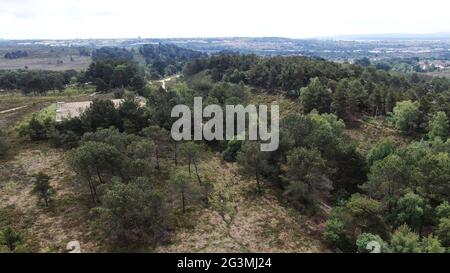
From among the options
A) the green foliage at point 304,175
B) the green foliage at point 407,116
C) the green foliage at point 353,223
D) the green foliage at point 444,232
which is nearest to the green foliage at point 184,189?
the green foliage at point 304,175

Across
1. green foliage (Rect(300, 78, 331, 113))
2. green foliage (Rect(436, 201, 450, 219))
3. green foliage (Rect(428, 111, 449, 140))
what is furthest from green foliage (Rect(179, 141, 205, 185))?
green foliage (Rect(428, 111, 449, 140))

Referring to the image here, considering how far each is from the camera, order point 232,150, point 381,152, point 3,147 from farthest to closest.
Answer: point 232,150, point 381,152, point 3,147

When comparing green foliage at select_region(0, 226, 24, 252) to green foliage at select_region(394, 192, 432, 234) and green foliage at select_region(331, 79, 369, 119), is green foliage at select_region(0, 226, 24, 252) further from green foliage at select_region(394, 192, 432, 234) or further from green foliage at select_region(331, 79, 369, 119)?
green foliage at select_region(331, 79, 369, 119)

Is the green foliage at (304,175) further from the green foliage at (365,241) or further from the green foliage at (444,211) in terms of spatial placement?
the green foliage at (444,211)

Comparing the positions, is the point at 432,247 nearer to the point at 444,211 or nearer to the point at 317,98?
the point at 444,211

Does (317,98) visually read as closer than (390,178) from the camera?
No

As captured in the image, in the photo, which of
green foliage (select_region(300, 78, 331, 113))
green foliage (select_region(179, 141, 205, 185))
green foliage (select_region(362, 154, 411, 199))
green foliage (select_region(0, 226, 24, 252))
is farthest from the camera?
green foliage (select_region(300, 78, 331, 113))

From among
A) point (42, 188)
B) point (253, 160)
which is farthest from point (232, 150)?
point (42, 188)

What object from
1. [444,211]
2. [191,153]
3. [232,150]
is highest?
[191,153]

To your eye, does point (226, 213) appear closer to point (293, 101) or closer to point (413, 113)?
point (413, 113)
